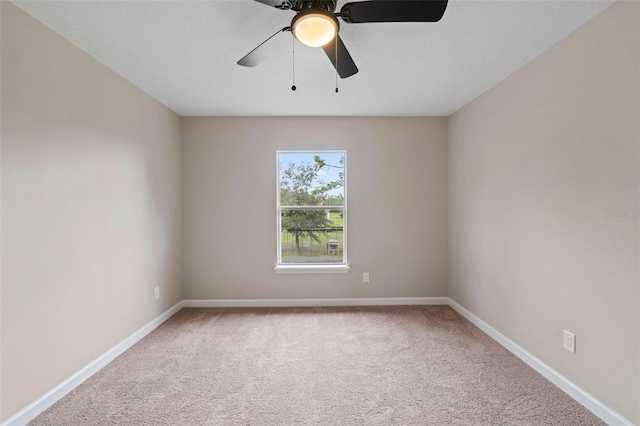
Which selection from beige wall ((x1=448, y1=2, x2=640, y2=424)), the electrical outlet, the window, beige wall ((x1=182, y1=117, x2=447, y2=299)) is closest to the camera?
beige wall ((x1=448, y1=2, x2=640, y2=424))

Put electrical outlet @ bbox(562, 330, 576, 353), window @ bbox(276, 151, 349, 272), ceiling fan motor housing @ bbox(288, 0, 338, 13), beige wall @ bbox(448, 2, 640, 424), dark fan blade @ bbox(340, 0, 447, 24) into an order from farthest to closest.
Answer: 1. window @ bbox(276, 151, 349, 272)
2. electrical outlet @ bbox(562, 330, 576, 353)
3. beige wall @ bbox(448, 2, 640, 424)
4. ceiling fan motor housing @ bbox(288, 0, 338, 13)
5. dark fan blade @ bbox(340, 0, 447, 24)

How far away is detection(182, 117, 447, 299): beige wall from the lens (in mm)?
3766

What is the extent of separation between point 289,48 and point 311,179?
1895mm

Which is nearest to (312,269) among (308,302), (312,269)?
(312,269)

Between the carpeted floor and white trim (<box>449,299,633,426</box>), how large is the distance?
0.05 m

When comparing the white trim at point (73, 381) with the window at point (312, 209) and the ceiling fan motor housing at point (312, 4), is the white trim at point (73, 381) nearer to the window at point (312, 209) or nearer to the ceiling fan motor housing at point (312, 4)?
the window at point (312, 209)

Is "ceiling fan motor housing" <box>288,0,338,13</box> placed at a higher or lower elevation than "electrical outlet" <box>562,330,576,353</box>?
higher

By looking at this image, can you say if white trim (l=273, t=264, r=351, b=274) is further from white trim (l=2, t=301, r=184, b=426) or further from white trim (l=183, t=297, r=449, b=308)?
white trim (l=2, t=301, r=184, b=426)

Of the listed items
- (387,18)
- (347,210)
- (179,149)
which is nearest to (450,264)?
(347,210)

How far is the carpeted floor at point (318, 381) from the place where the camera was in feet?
5.96

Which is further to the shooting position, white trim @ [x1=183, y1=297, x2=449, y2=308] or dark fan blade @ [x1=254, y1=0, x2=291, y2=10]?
white trim @ [x1=183, y1=297, x2=449, y2=308]

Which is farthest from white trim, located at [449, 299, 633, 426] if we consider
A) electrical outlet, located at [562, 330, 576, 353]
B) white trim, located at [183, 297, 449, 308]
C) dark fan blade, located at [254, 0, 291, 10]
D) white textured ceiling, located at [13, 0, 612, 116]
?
dark fan blade, located at [254, 0, 291, 10]

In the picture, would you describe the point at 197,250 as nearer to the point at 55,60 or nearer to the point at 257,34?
the point at 55,60

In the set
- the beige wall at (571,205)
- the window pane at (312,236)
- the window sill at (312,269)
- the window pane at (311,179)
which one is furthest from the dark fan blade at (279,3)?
the window sill at (312,269)
